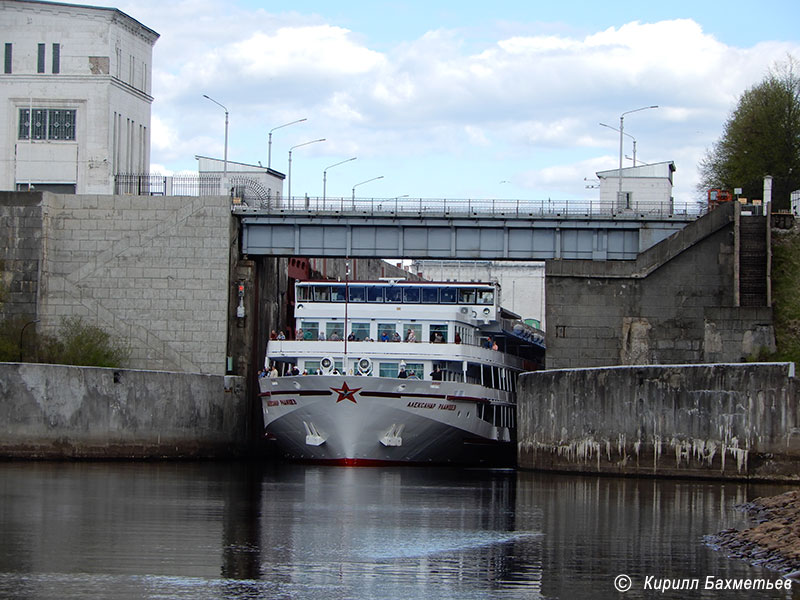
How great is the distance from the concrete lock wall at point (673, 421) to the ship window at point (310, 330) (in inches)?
492

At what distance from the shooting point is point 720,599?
23219 millimetres

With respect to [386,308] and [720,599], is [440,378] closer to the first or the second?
[386,308]

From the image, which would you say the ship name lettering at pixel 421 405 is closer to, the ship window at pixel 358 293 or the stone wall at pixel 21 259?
the ship window at pixel 358 293

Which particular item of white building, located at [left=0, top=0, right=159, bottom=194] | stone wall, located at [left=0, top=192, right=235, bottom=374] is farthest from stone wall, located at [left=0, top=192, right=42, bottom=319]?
white building, located at [left=0, top=0, right=159, bottom=194]

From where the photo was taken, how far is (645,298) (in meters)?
66.6

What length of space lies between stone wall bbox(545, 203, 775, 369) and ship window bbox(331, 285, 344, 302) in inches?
393

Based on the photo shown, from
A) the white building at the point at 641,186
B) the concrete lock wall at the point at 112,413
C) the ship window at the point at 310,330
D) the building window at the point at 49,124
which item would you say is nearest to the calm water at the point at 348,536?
the concrete lock wall at the point at 112,413

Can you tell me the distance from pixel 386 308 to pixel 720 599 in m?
43.6

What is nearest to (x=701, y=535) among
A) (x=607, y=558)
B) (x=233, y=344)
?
(x=607, y=558)

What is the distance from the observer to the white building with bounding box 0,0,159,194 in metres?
77.8

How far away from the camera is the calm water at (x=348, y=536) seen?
2416 cm

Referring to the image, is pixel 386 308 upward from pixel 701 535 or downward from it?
upward

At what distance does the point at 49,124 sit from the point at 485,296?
27872mm

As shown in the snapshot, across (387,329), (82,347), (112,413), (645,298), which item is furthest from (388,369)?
(82,347)
